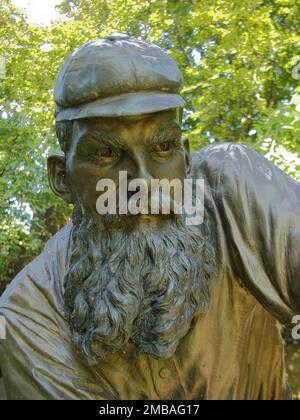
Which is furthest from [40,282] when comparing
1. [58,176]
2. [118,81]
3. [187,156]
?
[118,81]

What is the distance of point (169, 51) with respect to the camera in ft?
35.2

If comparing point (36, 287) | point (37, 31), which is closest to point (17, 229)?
point (37, 31)

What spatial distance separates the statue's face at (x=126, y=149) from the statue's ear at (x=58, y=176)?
14 centimetres

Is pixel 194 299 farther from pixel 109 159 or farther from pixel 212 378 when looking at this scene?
pixel 109 159

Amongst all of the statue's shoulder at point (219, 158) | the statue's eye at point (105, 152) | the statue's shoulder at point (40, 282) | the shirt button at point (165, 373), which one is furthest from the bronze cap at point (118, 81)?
the shirt button at point (165, 373)

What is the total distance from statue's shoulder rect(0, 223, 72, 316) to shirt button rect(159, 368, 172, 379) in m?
0.42

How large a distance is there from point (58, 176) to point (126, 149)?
37cm

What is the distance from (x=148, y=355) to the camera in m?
2.51

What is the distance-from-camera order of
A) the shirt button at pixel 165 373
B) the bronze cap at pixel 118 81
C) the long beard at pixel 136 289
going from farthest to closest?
1. the shirt button at pixel 165 373
2. the long beard at pixel 136 289
3. the bronze cap at pixel 118 81

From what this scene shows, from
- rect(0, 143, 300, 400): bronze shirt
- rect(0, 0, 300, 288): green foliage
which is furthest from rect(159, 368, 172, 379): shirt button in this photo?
rect(0, 0, 300, 288): green foliage

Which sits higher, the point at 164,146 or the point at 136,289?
the point at 164,146

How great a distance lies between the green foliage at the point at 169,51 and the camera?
9766 millimetres

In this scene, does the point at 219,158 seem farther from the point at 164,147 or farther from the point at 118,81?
the point at 118,81

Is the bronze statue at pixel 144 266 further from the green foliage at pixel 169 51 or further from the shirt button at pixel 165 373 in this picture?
the green foliage at pixel 169 51
